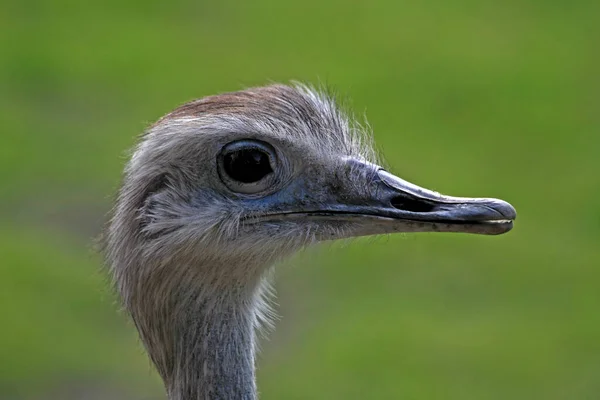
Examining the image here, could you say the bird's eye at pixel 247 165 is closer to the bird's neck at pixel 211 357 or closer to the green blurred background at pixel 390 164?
the bird's neck at pixel 211 357

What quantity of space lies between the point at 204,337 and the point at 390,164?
1.74 meters

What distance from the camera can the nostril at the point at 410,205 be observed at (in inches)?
124

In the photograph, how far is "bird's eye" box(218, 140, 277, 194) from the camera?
313 centimetres

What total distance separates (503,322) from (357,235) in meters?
3.84

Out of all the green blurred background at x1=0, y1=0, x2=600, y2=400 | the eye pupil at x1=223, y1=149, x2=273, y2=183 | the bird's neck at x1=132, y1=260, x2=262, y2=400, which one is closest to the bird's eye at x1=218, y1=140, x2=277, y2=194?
the eye pupil at x1=223, y1=149, x2=273, y2=183

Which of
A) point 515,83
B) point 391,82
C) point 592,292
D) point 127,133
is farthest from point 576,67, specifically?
point 127,133

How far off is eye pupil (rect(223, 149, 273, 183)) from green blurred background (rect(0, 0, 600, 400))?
1.47 m

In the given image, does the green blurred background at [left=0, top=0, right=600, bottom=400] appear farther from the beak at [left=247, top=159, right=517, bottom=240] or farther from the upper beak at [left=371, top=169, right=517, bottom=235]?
the upper beak at [left=371, top=169, right=517, bottom=235]

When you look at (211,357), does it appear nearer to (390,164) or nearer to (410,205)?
(410,205)

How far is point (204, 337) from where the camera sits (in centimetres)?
316

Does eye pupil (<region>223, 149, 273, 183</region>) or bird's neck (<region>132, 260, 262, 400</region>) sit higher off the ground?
eye pupil (<region>223, 149, 273, 183</region>)

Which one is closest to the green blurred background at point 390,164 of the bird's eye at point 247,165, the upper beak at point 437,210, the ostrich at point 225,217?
the ostrich at point 225,217

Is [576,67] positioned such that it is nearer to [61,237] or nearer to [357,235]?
[61,237]

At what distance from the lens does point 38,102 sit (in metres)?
9.07
